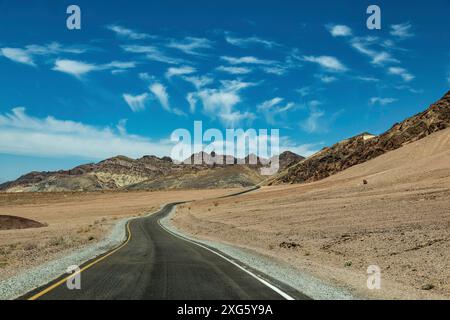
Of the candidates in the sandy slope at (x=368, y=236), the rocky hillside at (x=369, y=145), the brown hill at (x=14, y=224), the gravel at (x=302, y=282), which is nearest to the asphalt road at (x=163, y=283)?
the gravel at (x=302, y=282)

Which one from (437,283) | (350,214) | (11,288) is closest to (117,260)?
(11,288)

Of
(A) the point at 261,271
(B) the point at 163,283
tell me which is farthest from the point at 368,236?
(B) the point at 163,283

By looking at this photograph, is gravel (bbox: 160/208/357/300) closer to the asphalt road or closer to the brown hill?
the asphalt road

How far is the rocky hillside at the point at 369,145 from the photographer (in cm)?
11531

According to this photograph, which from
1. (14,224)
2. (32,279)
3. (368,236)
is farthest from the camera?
(14,224)

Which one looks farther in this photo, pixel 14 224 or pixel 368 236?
pixel 14 224

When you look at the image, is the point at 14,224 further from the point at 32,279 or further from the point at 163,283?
the point at 163,283

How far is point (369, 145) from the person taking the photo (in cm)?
13975

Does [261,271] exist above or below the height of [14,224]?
above

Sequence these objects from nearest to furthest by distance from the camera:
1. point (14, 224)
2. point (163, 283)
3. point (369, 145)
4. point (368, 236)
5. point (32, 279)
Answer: point (163, 283) < point (32, 279) < point (368, 236) < point (14, 224) < point (369, 145)

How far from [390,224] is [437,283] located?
1315 cm

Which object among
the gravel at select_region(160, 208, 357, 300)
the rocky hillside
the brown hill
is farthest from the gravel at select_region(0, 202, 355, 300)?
the rocky hillside
